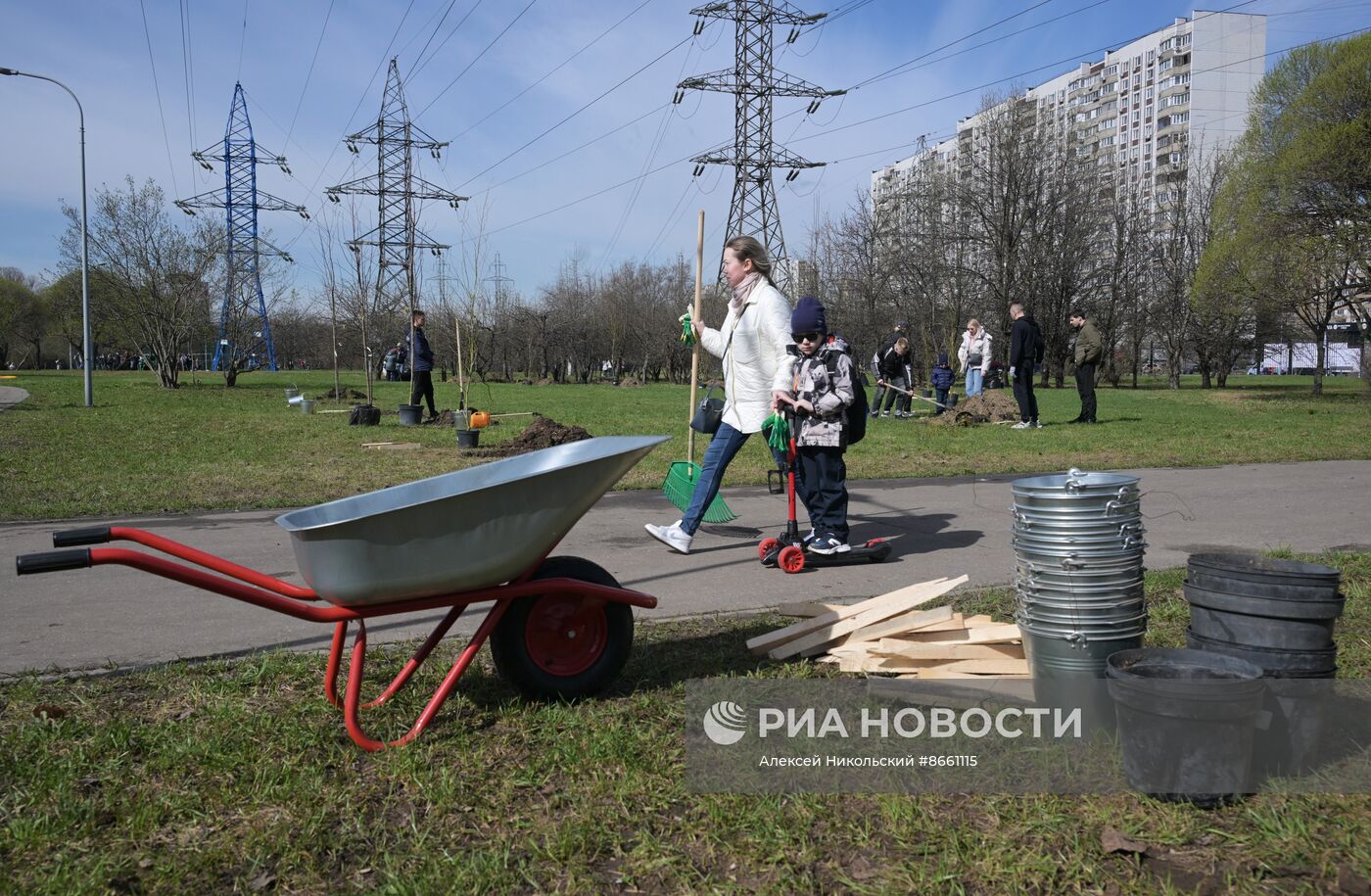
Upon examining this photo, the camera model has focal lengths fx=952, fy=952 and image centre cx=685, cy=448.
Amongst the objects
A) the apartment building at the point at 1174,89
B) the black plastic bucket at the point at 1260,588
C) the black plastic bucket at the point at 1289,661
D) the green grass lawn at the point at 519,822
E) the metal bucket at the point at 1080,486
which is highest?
the apartment building at the point at 1174,89

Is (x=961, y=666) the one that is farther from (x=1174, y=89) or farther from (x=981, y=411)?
(x=1174, y=89)

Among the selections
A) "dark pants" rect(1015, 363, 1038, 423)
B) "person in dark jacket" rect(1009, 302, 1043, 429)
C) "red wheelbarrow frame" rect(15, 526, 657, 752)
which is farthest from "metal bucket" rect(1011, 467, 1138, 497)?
"dark pants" rect(1015, 363, 1038, 423)

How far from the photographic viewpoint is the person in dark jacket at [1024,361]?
1628 centimetres

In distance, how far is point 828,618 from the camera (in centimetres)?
427

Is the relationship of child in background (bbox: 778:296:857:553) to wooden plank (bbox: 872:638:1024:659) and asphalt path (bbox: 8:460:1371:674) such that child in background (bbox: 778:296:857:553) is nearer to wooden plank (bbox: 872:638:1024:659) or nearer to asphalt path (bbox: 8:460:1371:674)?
asphalt path (bbox: 8:460:1371:674)

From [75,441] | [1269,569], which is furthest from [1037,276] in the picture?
[1269,569]

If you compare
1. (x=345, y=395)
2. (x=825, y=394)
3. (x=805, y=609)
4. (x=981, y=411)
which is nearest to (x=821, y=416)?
(x=825, y=394)

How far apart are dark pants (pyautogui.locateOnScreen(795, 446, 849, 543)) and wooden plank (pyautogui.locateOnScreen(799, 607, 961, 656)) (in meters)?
1.71

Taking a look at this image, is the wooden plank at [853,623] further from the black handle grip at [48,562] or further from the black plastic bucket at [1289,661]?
the black handle grip at [48,562]

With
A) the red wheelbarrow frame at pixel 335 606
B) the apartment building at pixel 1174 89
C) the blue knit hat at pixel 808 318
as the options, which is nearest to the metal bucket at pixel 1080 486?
the red wheelbarrow frame at pixel 335 606

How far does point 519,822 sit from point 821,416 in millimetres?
3455

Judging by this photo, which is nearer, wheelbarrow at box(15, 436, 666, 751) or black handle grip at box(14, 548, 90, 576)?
black handle grip at box(14, 548, 90, 576)

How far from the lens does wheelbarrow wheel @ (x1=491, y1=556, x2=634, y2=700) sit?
3.57 meters

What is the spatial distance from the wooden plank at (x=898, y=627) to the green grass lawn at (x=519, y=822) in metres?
0.87
